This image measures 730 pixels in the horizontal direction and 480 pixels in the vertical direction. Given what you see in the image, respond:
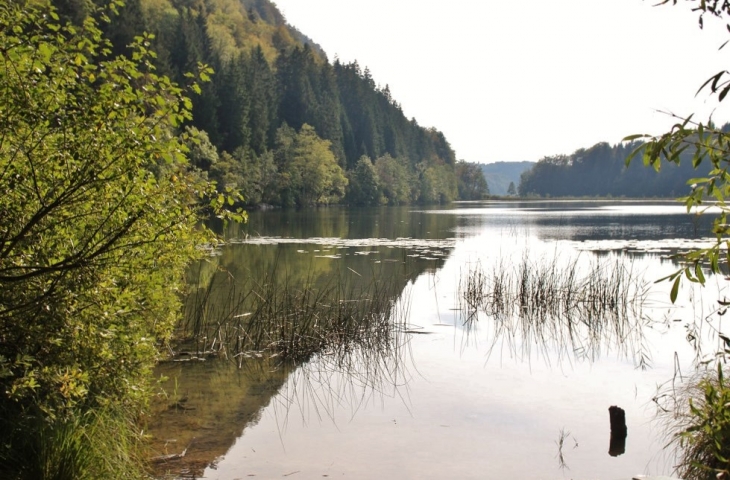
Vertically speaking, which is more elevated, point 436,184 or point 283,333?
point 436,184

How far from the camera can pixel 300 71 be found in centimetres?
9194

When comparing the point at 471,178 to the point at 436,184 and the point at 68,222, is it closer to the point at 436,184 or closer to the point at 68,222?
the point at 436,184

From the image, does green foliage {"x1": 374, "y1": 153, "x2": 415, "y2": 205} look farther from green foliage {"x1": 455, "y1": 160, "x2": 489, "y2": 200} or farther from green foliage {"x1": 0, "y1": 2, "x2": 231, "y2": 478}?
green foliage {"x1": 0, "y1": 2, "x2": 231, "y2": 478}

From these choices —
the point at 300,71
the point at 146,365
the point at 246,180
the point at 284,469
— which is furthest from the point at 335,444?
the point at 300,71

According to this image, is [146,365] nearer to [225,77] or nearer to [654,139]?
[654,139]

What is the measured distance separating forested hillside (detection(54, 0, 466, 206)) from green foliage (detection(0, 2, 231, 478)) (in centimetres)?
2301

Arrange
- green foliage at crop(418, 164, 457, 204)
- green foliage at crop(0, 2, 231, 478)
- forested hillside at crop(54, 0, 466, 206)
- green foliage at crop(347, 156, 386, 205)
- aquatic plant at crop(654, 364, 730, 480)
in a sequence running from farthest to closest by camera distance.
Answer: green foliage at crop(418, 164, 457, 204) < green foliage at crop(347, 156, 386, 205) < forested hillside at crop(54, 0, 466, 206) < aquatic plant at crop(654, 364, 730, 480) < green foliage at crop(0, 2, 231, 478)

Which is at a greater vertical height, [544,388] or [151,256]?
[151,256]

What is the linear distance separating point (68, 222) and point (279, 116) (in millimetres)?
84280

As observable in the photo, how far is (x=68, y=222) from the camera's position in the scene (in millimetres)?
4359

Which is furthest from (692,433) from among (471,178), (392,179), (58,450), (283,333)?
(471,178)

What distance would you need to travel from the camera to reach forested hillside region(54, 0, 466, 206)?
187 feet

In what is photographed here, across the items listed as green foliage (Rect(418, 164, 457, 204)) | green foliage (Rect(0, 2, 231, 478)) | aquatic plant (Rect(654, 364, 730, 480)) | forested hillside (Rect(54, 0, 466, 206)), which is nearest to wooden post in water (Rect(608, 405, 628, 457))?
aquatic plant (Rect(654, 364, 730, 480))

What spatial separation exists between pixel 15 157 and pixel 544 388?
6.67 meters
